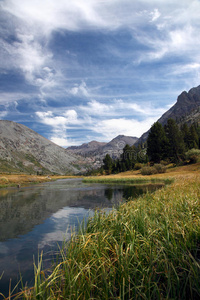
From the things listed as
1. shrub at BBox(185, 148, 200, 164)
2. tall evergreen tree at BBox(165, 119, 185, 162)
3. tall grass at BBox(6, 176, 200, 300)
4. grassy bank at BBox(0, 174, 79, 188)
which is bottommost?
grassy bank at BBox(0, 174, 79, 188)

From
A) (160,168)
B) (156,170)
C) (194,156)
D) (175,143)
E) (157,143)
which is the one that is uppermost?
(157,143)

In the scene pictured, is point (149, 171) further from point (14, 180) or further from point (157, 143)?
point (14, 180)

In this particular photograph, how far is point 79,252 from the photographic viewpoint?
5.57 m

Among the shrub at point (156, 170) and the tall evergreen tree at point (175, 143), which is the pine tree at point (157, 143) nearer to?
the tall evergreen tree at point (175, 143)

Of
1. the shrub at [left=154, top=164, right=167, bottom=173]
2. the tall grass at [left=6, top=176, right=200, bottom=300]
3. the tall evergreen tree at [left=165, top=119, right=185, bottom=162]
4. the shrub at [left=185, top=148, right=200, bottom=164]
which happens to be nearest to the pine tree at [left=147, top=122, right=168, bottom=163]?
the tall evergreen tree at [left=165, top=119, right=185, bottom=162]

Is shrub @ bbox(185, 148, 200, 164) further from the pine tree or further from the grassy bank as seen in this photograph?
the grassy bank

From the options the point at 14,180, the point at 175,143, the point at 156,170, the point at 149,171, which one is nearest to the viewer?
the point at 14,180

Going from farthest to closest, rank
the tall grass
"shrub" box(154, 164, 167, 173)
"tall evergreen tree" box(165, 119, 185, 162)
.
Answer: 1. "tall evergreen tree" box(165, 119, 185, 162)
2. "shrub" box(154, 164, 167, 173)
3. the tall grass

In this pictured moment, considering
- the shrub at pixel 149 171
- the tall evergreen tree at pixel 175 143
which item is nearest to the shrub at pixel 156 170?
the shrub at pixel 149 171

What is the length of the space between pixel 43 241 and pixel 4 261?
2497 mm

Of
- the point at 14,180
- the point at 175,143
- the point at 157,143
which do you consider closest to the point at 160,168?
the point at 175,143

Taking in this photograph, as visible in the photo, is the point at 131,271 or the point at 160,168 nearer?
the point at 131,271

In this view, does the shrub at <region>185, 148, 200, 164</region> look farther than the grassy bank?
Yes

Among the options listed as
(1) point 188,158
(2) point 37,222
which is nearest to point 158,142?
(1) point 188,158
